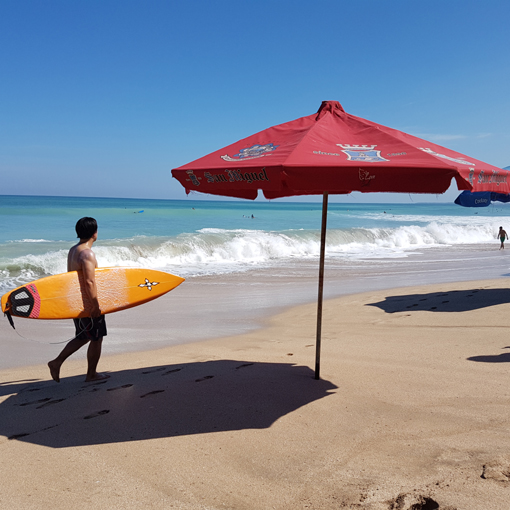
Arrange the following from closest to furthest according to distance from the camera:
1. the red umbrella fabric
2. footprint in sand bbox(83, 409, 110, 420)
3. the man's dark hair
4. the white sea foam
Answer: the red umbrella fabric < footprint in sand bbox(83, 409, 110, 420) < the man's dark hair < the white sea foam

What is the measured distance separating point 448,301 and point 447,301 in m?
0.02

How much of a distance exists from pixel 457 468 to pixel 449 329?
410 cm

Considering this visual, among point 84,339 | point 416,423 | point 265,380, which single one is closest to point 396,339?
point 265,380

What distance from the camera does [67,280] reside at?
4.59m

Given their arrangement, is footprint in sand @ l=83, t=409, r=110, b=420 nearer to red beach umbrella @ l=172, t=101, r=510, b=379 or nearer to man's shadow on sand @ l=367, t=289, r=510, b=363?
red beach umbrella @ l=172, t=101, r=510, b=379

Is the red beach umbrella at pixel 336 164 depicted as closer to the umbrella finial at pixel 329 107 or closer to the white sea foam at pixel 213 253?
the umbrella finial at pixel 329 107

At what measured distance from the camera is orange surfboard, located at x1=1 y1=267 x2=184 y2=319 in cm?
446

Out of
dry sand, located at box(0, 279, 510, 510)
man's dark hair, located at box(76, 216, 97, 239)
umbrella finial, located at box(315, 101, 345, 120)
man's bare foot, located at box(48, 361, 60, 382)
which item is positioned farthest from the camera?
man's bare foot, located at box(48, 361, 60, 382)

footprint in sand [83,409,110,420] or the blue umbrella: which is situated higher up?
the blue umbrella

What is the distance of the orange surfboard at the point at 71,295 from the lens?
446 cm

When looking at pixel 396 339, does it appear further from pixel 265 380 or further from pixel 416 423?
pixel 416 423

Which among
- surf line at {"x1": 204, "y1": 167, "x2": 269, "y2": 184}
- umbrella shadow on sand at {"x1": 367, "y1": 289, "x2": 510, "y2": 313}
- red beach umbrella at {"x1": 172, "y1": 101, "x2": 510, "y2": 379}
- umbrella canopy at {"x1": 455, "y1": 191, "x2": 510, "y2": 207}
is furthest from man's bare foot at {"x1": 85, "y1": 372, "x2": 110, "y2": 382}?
umbrella canopy at {"x1": 455, "y1": 191, "x2": 510, "y2": 207}

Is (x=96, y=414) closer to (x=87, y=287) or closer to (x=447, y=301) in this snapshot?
(x=87, y=287)

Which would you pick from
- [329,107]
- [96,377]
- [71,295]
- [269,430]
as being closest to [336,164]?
[329,107]
